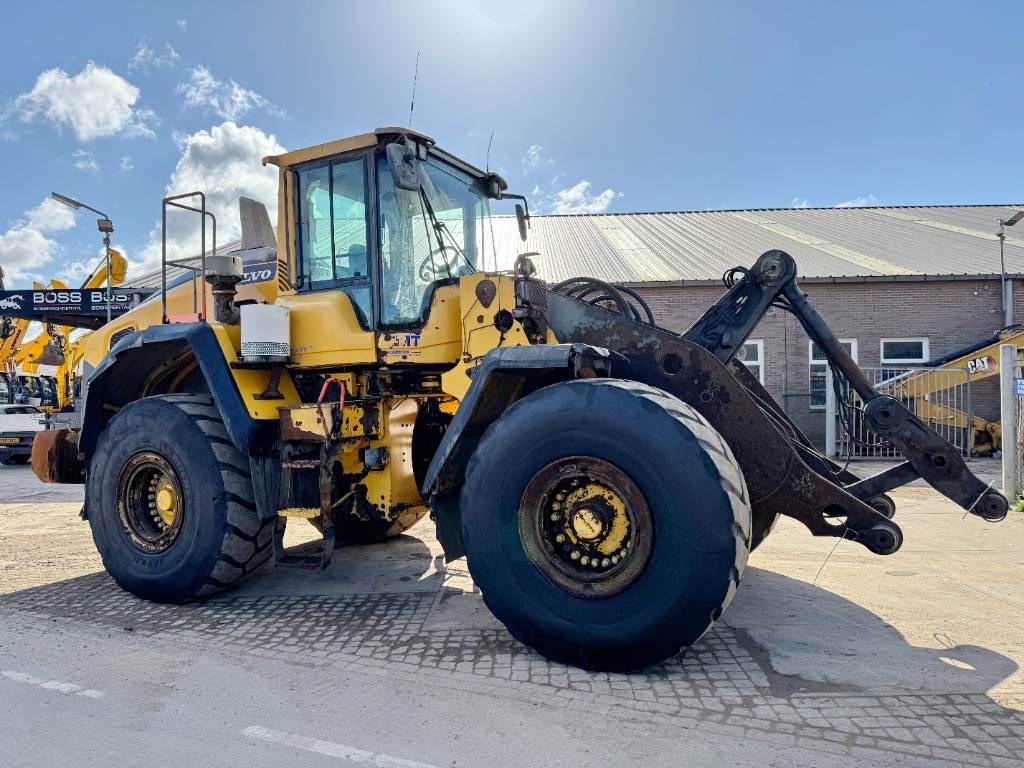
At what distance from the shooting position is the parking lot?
3033 millimetres

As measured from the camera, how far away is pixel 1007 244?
67.3ft

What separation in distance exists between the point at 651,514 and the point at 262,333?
3007 mm

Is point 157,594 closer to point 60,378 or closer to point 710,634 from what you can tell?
point 710,634

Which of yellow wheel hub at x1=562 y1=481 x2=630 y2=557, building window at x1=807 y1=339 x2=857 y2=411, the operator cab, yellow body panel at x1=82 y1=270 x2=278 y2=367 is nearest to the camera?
yellow wheel hub at x1=562 y1=481 x2=630 y2=557

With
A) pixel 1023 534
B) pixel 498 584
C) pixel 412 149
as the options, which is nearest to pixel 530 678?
pixel 498 584

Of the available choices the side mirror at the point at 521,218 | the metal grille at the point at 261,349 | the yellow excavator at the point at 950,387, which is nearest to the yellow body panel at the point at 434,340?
the metal grille at the point at 261,349

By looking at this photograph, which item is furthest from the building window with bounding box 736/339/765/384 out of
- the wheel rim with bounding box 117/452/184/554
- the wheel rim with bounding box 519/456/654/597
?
the wheel rim with bounding box 519/456/654/597

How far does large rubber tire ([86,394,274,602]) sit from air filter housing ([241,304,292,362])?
535mm

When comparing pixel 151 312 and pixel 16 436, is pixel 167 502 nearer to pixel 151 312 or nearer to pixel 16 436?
pixel 151 312

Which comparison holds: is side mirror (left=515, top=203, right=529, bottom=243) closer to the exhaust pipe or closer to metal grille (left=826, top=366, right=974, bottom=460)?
the exhaust pipe

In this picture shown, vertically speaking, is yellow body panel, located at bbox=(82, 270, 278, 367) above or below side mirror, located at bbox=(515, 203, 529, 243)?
below

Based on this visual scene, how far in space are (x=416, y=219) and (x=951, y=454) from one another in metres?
3.59

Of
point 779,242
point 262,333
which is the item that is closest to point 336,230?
point 262,333

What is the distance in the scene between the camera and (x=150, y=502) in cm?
554
